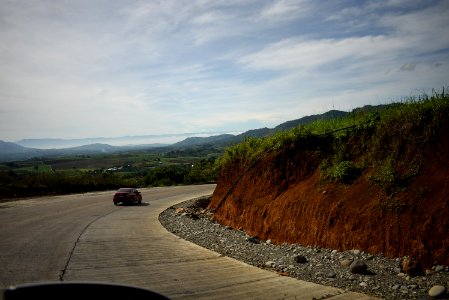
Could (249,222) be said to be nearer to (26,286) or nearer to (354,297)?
(354,297)

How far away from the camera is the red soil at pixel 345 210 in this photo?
9531 mm

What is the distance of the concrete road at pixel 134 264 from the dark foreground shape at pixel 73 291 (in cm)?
487

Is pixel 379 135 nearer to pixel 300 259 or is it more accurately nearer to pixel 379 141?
pixel 379 141

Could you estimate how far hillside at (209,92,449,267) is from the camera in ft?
32.3

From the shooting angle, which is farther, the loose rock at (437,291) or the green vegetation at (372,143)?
the green vegetation at (372,143)

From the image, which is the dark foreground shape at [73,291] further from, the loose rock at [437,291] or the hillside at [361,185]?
the hillside at [361,185]

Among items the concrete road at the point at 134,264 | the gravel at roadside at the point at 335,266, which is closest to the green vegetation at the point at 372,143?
the gravel at roadside at the point at 335,266

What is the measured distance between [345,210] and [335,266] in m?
2.18

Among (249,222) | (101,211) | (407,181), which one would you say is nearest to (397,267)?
(407,181)

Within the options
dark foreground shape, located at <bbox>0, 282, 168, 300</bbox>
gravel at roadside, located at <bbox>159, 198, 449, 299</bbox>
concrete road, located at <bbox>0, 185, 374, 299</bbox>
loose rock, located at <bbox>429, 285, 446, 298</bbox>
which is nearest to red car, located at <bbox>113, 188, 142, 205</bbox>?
concrete road, located at <bbox>0, 185, 374, 299</bbox>

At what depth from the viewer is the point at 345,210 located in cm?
1157

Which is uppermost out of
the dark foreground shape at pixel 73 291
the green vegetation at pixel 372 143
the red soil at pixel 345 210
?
the green vegetation at pixel 372 143

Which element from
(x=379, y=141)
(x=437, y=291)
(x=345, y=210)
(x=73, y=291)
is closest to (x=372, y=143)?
(x=379, y=141)

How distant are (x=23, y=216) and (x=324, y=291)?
18.8 m
